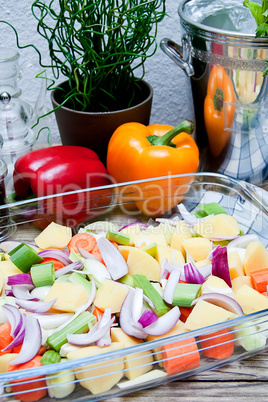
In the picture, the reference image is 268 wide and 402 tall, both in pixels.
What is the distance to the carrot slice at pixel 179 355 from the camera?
0.71m

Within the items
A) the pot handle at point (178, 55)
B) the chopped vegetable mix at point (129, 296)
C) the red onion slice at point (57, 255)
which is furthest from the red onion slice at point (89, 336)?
the pot handle at point (178, 55)

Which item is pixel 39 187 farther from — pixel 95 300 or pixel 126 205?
pixel 95 300

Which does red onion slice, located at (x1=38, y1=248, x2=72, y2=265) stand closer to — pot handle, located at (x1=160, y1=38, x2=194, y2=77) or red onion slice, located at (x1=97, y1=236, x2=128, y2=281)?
red onion slice, located at (x1=97, y1=236, x2=128, y2=281)

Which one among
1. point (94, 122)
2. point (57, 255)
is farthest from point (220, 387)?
point (94, 122)

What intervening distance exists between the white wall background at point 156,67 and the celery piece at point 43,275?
0.64 metres

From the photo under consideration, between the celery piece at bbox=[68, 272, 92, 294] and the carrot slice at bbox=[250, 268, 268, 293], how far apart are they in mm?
287

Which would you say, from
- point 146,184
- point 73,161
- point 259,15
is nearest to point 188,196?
point 146,184

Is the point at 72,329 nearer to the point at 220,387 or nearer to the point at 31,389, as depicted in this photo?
the point at 31,389

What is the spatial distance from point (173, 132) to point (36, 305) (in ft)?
1.90

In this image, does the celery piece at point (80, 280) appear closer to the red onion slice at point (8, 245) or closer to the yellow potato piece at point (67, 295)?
the yellow potato piece at point (67, 295)

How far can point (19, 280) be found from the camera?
0.88 meters

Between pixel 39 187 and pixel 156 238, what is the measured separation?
0.34 m

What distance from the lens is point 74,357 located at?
71 cm

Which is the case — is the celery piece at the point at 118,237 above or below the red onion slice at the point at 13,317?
below
